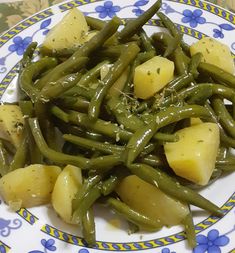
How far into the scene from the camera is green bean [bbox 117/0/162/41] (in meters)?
2.61

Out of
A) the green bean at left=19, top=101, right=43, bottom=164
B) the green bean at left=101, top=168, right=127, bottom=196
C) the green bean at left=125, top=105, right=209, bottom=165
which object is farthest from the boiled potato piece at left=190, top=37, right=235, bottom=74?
the green bean at left=19, top=101, right=43, bottom=164

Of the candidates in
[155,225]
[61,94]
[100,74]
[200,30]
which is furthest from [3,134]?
[200,30]

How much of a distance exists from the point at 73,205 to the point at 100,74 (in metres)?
0.71

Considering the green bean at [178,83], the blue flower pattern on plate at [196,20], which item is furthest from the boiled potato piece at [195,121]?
the blue flower pattern on plate at [196,20]

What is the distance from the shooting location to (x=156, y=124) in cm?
213

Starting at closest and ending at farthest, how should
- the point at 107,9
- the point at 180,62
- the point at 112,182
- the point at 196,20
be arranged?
the point at 112,182 < the point at 180,62 < the point at 196,20 < the point at 107,9

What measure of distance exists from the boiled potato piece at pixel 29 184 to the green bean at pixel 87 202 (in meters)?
0.19

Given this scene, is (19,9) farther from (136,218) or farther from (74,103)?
(136,218)

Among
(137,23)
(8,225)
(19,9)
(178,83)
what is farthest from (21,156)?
(19,9)

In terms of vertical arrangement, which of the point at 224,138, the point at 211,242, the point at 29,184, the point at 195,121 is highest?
the point at 29,184

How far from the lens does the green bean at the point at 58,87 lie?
2.16 m

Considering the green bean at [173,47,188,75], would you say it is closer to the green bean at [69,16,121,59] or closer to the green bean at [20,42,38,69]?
the green bean at [69,16,121,59]

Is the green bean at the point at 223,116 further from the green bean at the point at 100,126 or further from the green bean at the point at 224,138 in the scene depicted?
the green bean at the point at 100,126

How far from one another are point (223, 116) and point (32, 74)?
0.97 meters
